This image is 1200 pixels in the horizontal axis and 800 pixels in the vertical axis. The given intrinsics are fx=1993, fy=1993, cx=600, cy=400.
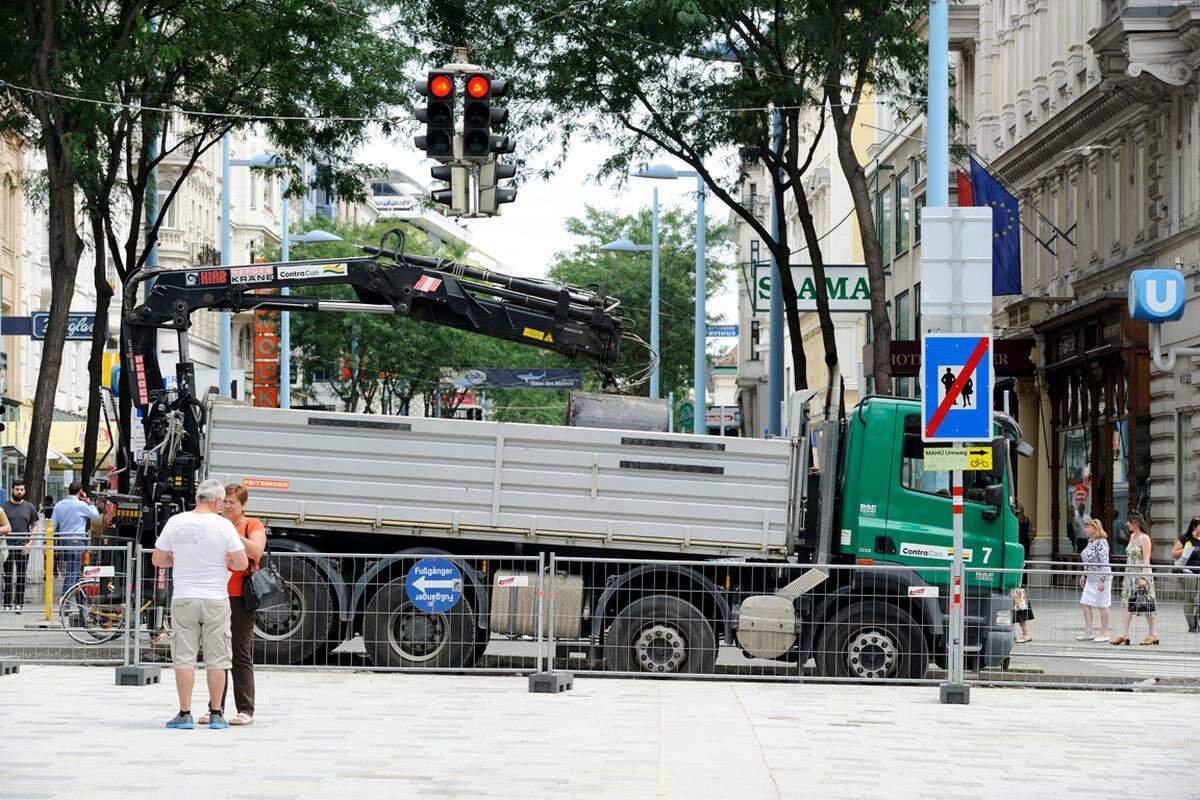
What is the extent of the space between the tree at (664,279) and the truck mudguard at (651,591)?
5172cm

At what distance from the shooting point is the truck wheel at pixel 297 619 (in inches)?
698

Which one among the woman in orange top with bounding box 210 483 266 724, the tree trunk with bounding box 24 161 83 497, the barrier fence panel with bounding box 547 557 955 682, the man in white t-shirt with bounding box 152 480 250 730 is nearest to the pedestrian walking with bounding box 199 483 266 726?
the woman in orange top with bounding box 210 483 266 724

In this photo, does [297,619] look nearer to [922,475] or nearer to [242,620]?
[242,620]

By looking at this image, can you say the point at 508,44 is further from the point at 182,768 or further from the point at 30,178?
the point at 182,768

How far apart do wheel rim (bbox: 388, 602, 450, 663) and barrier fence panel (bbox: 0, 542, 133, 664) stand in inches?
96.3

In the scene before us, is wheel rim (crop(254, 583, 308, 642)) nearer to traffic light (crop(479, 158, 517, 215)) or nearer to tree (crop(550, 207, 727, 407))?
traffic light (crop(479, 158, 517, 215))

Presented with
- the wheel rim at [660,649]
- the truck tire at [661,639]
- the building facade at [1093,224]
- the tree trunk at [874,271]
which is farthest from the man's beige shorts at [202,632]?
the building facade at [1093,224]

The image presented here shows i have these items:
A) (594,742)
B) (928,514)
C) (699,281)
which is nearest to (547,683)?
(594,742)

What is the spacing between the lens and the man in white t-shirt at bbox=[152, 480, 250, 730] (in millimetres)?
13281

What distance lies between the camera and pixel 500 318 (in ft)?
65.9

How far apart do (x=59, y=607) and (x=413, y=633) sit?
11.2ft

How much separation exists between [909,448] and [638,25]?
1076cm

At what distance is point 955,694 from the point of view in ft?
51.9

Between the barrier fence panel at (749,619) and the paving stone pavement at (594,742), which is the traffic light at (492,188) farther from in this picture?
the paving stone pavement at (594,742)
